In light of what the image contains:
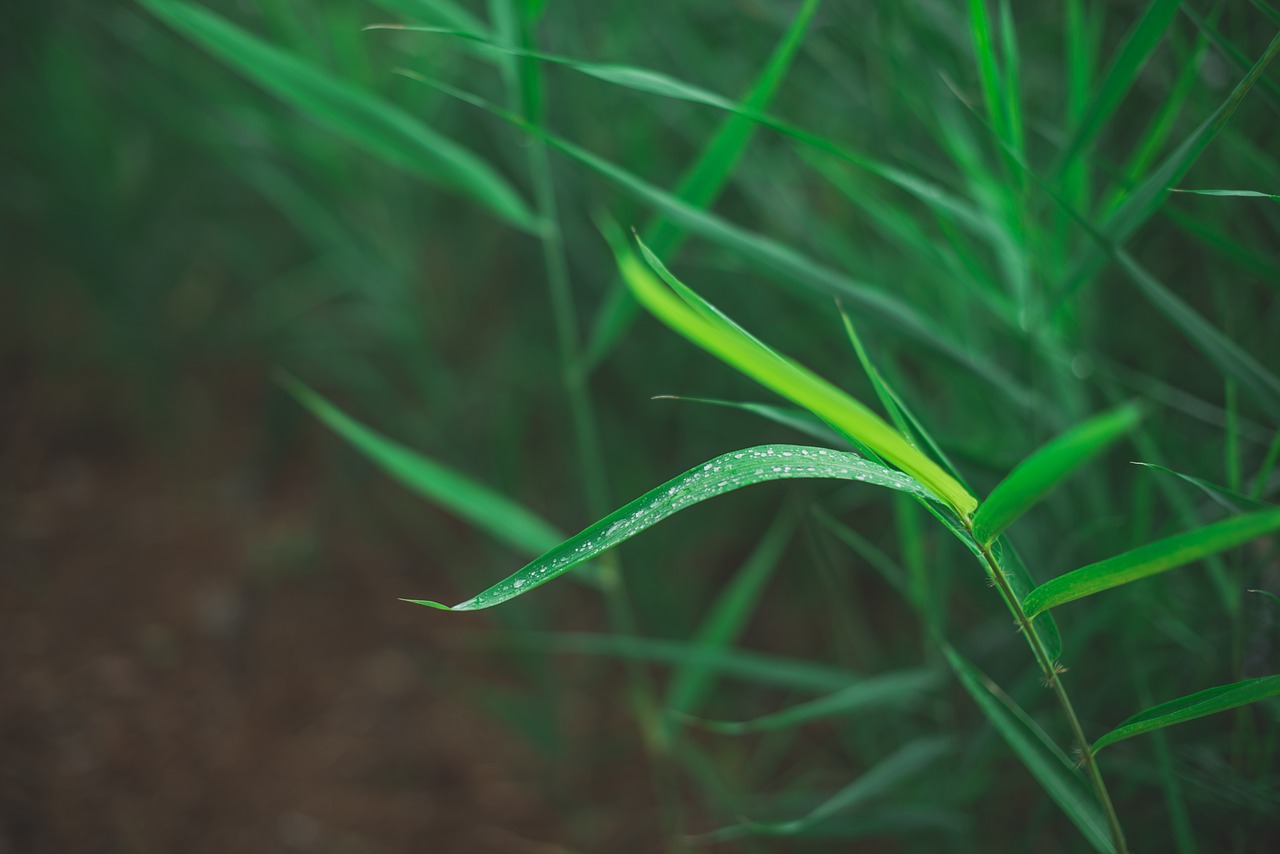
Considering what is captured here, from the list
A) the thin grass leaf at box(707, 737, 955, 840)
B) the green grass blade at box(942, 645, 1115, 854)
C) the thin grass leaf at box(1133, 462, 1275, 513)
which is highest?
the thin grass leaf at box(1133, 462, 1275, 513)

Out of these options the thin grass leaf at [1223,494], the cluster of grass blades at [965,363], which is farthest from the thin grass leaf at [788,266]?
the thin grass leaf at [1223,494]

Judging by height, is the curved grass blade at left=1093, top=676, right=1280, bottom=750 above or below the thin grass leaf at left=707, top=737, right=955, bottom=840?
above

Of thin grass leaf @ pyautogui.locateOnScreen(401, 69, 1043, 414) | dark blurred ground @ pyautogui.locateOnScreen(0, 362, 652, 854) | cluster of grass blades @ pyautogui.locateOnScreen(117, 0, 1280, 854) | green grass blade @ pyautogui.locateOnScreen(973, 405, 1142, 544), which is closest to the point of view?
green grass blade @ pyautogui.locateOnScreen(973, 405, 1142, 544)

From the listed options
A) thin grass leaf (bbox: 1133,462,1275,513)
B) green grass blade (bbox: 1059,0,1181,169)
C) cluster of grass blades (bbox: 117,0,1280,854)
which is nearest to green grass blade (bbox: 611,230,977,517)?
cluster of grass blades (bbox: 117,0,1280,854)

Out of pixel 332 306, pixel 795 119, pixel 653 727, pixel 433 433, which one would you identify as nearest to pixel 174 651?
pixel 433 433

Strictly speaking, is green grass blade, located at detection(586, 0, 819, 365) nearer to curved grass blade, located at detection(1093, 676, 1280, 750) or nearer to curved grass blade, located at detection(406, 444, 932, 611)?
curved grass blade, located at detection(406, 444, 932, 611)

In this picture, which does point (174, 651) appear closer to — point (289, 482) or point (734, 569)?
point (289, 482)
